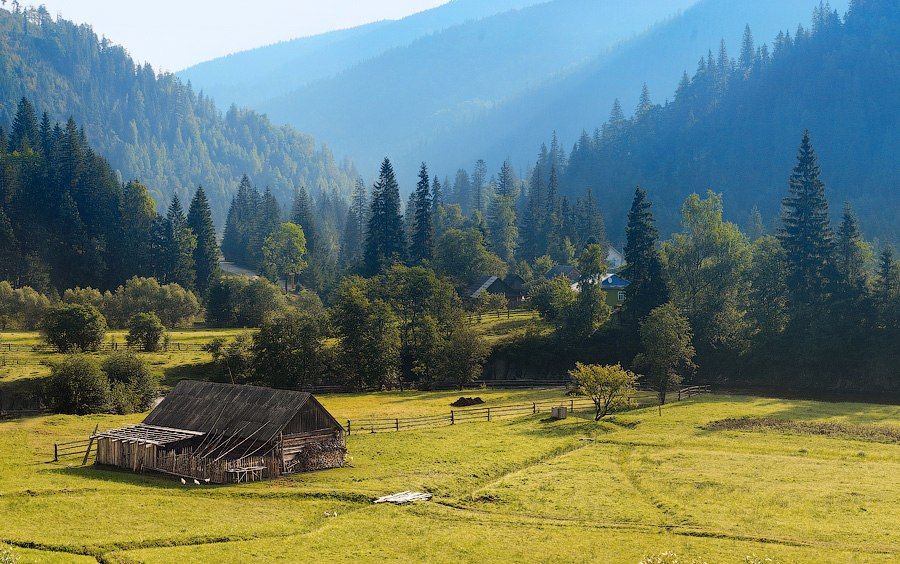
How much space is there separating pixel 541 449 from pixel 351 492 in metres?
16.7

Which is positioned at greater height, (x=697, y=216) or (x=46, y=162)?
(x=46, y=162)

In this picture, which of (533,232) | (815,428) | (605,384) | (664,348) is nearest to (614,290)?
(664,348)

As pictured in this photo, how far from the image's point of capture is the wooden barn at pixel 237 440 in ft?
156

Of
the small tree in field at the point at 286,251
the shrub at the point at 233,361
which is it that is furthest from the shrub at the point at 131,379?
the small tree in field at the point at 286,251

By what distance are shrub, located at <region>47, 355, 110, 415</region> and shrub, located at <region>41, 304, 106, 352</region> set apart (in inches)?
695

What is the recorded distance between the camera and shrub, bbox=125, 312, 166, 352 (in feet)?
303

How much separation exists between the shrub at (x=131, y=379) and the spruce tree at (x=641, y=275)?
53.6m

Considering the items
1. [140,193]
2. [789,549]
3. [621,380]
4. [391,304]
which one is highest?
[140,193]

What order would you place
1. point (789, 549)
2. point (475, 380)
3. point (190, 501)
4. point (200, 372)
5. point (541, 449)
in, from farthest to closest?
point (475, 380), point (200, 372), point (541, 449), point (190, 501), point (789, 549)

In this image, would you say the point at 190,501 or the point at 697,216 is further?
the point at 697,216

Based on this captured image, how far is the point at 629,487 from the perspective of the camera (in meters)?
46.0

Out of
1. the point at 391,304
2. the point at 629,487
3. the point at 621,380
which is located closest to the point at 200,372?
Result: the point at 391,304

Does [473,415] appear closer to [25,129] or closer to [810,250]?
[810,250]

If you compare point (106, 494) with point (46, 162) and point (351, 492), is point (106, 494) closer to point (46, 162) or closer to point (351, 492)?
point (351, 492)
